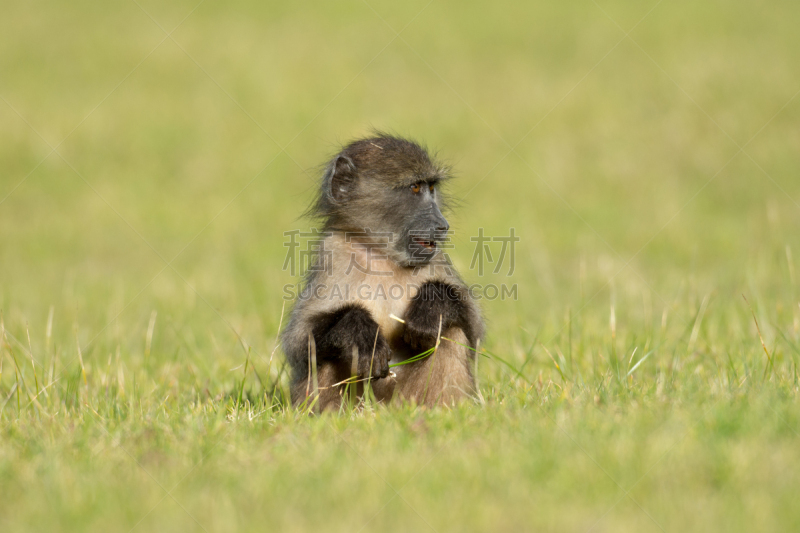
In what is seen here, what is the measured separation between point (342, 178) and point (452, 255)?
6.38m

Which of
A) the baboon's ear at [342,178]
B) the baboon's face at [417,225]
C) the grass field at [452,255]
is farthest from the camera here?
the baboon's ear at [342,178]

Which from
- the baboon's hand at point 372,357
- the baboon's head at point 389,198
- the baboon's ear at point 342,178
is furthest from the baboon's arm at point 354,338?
the baboon's ear at point 342,178

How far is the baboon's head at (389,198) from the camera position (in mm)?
5074

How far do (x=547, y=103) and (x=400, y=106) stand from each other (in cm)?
329

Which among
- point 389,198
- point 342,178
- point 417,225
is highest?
point 342,178


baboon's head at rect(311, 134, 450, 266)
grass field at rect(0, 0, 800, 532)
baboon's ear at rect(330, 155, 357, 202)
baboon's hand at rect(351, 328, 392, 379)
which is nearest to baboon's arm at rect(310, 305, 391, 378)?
baboon's hand at rect(351, 328, 392, 379)

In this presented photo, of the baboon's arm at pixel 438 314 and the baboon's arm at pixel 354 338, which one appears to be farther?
the baboon's arm at pixel 438 314

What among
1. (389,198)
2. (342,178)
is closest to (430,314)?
(389,198)

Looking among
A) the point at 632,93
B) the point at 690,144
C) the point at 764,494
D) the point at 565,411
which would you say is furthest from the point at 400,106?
the point at 764,494

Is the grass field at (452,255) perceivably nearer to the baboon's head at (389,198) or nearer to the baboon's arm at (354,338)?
the baboon's arm at (354,338)

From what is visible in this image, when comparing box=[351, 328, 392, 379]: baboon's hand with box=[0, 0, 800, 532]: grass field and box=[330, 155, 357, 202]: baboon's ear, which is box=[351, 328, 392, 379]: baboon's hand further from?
box=[330, 155, 357, 202]: baboon's ear

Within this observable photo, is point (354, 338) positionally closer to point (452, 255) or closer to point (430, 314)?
point (430, 314)

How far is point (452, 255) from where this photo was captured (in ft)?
38.1

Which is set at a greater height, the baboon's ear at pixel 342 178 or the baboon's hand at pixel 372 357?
the baboon's ear at pixel 342 178
